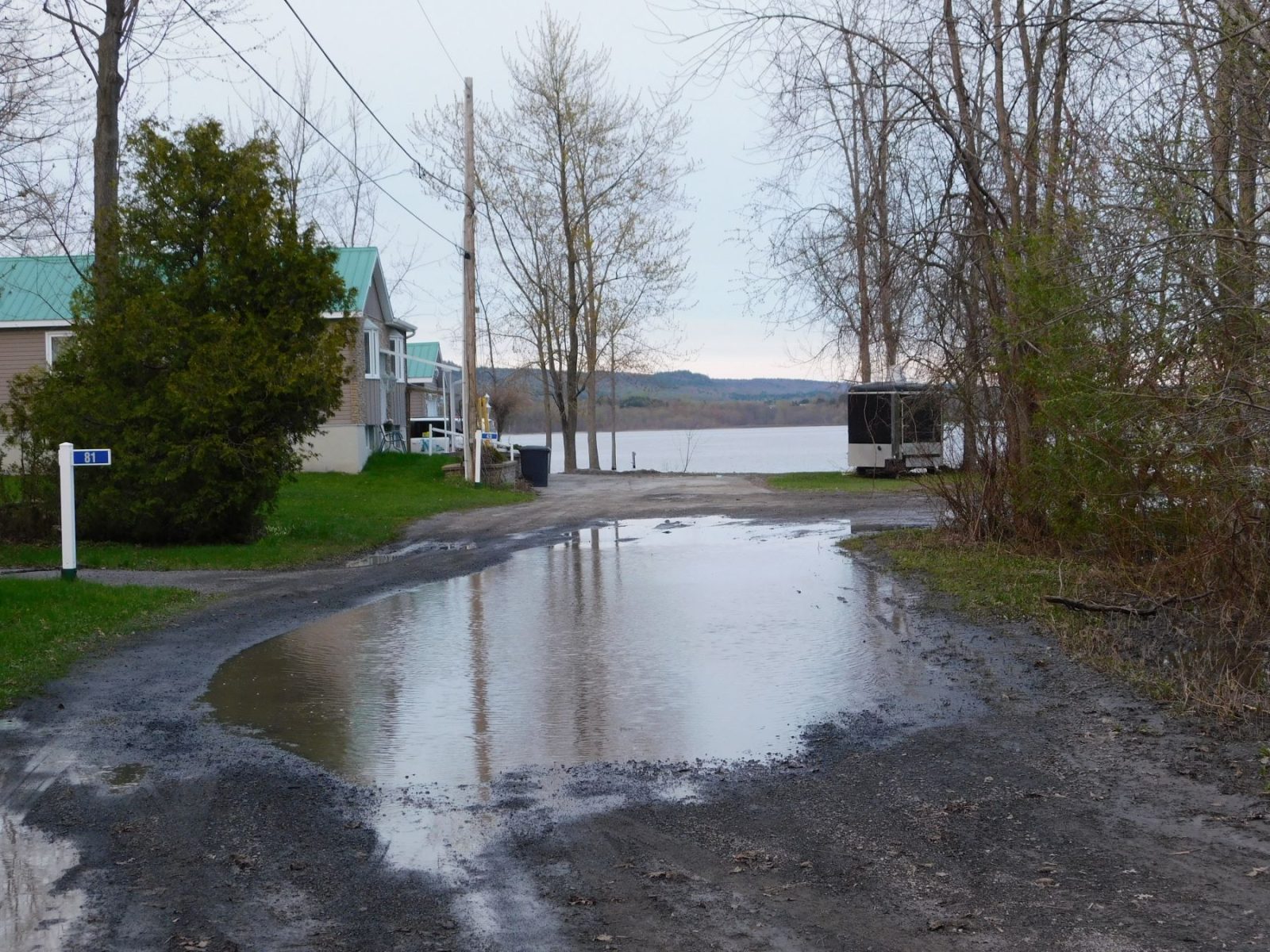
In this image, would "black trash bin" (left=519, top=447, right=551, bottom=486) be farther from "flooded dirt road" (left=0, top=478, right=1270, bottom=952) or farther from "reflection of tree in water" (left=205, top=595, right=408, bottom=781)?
"flooded dirt road" (left=0, top=478, right=1270, bottom=952)

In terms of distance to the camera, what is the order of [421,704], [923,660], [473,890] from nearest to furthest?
[473,890] → [421,704] → [923,660]

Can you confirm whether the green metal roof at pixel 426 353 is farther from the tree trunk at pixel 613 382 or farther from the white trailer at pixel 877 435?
the white trailer at pixel 877 435

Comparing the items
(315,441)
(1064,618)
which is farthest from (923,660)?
(315,441)

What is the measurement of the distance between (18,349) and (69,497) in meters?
24.6

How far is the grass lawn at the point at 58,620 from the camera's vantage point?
934 centimetres

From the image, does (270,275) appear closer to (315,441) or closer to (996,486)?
(996,486)

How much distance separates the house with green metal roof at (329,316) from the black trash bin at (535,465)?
193 inches

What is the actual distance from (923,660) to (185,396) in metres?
11.2

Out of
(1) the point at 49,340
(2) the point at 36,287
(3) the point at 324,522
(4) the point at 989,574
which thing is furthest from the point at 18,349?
(4) the point at 989,574

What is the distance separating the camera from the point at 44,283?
123ft

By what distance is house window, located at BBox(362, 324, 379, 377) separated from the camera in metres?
39.4

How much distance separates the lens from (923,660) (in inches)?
386

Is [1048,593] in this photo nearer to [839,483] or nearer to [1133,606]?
[1133,606]

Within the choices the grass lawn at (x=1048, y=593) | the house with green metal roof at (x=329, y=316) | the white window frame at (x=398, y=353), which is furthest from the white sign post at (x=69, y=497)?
the white window frame at (x=398, y=353)
